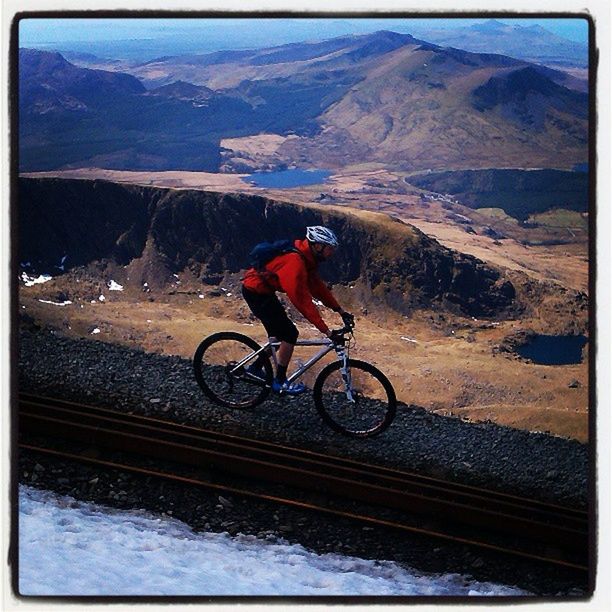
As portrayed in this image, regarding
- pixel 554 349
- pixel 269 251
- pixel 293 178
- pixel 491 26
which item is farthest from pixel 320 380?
pixel 491 26

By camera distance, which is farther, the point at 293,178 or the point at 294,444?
the point at 293,178

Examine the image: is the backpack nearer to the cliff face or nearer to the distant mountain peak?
the cliff face

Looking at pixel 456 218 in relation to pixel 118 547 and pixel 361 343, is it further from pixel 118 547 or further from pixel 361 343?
pixel 118 547

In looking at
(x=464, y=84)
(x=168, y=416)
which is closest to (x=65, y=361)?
(x=168, y=416)

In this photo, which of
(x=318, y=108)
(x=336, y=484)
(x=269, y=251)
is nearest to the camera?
(x=336, y=484)

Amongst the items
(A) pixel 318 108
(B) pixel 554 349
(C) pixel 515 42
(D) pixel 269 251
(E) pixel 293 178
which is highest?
(C) pixel 515 42

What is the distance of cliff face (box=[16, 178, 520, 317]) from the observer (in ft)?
14.8

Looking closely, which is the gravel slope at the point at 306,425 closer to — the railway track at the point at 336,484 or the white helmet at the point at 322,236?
the railway track at the point at 336,484

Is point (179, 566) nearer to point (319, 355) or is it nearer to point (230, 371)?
point (230, 371)

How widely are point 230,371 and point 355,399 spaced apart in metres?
0.60

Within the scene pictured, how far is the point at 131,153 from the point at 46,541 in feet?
6.01

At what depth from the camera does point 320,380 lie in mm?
4496

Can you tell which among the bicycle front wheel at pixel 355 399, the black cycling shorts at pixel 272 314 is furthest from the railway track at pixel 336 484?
the black cycling shorts at pixel 272 314

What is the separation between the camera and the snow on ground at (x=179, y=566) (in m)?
4.17
